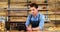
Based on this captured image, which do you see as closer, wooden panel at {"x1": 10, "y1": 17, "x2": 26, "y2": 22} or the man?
the man

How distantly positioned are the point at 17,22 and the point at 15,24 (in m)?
0.07

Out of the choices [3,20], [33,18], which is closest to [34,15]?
[33,18]

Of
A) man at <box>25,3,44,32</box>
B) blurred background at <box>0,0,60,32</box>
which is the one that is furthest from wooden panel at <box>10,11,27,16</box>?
man at <box>25,3,44,32</box>

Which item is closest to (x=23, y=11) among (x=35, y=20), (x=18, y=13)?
(x=18, y=13)

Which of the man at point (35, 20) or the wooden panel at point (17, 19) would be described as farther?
the wooden panel at point (17, 19)

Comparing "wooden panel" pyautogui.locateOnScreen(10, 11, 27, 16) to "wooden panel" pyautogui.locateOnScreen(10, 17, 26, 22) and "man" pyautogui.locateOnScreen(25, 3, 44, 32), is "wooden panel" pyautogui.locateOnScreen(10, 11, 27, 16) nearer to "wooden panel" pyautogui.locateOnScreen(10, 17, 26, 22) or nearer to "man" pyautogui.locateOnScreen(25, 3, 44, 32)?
"wooden panel" pyautogui.locateOnScreen(10, 17, 26, 22)

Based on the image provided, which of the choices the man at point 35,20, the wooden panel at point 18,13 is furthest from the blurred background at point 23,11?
the man at point 35,20

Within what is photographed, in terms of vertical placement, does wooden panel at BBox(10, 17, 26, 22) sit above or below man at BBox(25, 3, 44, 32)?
below

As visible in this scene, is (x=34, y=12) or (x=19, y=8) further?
(x=19, y=8)

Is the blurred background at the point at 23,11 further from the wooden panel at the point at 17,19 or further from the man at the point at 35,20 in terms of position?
the man at the point at 35,20

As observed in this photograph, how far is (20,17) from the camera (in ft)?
14.2

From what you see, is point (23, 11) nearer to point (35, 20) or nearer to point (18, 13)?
point (18, 13)

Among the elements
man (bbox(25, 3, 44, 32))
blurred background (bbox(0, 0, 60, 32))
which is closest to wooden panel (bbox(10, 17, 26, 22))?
blurred background (bbox(0, 0, 60, 32))

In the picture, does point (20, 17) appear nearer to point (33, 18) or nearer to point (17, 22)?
point (17, 22)
